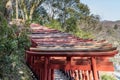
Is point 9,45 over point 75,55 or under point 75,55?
over

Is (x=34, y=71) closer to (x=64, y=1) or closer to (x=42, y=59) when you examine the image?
(x=42, y=59)

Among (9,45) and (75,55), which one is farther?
(9,45)

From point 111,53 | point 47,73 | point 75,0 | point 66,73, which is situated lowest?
point 66,73

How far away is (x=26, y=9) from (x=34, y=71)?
45.3ft

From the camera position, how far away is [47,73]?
6.33 metres

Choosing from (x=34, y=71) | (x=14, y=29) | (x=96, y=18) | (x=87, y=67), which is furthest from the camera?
(x=96, y=18)

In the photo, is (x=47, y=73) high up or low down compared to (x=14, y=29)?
down

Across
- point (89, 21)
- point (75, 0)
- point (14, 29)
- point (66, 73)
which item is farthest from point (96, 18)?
point (14, 29)

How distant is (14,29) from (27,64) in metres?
3.71

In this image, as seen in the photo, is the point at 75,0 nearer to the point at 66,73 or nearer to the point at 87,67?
the point at 66,73

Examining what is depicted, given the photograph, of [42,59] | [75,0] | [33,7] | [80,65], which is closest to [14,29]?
[42,59]

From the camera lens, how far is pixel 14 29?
676 centimetres

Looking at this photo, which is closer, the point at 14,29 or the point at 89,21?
the point at 14,29

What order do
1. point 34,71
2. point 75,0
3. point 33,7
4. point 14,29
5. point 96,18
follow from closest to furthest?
1. point 14,29
2. point 34,71
3. point 33,7
4. point 75,0
5. point 96,18
